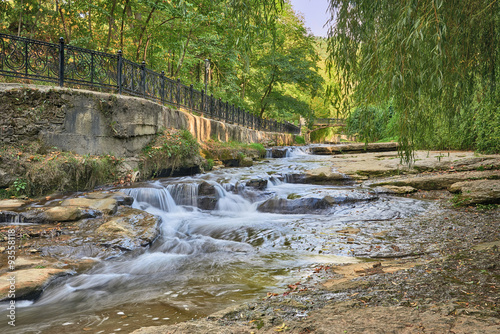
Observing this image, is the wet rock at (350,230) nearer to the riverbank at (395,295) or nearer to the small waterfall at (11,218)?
the riverbank at (395,295)

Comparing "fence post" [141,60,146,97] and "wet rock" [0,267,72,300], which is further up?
"fence post" [141,60,146,97]

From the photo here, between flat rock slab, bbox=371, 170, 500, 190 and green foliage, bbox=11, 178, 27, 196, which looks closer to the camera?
green foliage, bbox=11, 178, 27, 196

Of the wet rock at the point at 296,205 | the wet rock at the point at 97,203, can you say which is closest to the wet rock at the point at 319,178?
the wet rock at the point at 296,205

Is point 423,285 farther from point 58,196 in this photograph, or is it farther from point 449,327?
point 58,196

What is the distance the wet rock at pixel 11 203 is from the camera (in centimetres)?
581

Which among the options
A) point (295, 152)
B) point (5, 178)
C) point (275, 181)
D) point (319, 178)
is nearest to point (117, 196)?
point (5, 178)

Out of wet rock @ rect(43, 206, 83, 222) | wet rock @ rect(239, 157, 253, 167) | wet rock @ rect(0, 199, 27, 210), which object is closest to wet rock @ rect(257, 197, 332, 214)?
wet rock @ rect(43, 206, 83, 222)

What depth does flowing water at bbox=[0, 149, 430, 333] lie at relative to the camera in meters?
3.12

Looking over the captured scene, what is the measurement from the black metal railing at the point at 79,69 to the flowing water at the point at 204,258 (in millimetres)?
3522

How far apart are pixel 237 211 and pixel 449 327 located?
6.56m

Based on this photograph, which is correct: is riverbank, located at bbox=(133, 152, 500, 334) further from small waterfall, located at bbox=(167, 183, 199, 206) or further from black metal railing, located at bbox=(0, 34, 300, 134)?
black metal railing, located at bbox=(0, 34, 300, 134)

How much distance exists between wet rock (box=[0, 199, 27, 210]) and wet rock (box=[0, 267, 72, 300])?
2.59 meters

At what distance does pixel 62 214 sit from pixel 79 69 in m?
5.10

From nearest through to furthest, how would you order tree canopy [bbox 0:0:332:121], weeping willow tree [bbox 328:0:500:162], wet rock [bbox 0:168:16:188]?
weeping willow tree [bbox 328:0:500:162] → wet rock [bbox 0:168:16:188] → tree canopy [bbox 0:0:332:121]
